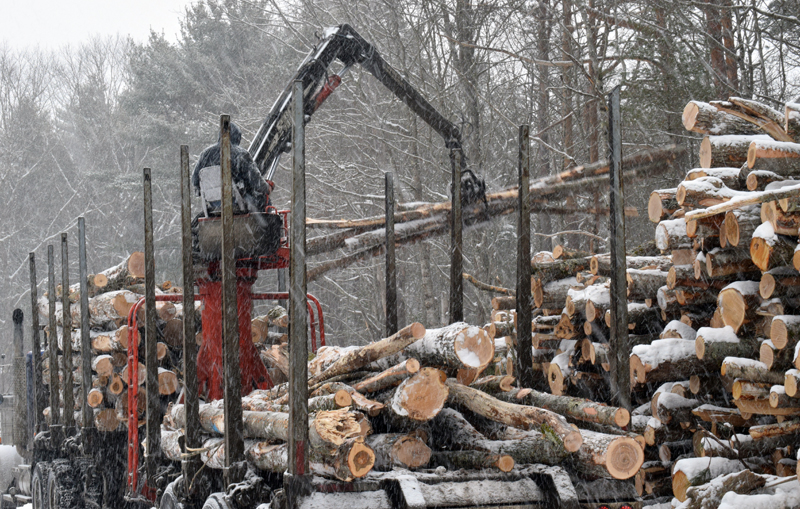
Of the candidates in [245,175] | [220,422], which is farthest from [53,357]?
[220,422]

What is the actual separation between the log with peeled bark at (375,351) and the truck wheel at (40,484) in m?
5.43

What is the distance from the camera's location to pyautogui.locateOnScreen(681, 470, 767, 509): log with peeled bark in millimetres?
4703

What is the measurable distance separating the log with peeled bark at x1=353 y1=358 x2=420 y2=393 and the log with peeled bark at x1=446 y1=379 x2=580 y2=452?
44cm

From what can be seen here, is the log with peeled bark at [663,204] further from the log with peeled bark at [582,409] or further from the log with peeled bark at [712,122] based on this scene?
the log with peeled bark at [582,409]

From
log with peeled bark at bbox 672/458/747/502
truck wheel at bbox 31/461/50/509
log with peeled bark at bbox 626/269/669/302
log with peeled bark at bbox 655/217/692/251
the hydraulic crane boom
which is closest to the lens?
log with peeled bark at bbox 672/458/747/502

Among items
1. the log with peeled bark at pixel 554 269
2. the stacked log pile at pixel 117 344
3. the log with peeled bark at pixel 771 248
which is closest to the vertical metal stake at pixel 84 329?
the stacked log pile at pixel 117 344

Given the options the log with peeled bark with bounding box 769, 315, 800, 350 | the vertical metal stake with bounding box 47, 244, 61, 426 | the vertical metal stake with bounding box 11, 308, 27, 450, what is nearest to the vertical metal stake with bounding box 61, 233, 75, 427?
the vertical metal stake with bounding box 47, 244, 61, 426

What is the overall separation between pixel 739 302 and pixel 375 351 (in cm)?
268

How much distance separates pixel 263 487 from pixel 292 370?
4.35 feet

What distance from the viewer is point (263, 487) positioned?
4.88 metres

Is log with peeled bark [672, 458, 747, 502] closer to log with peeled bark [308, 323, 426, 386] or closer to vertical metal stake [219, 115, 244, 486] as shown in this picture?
log with peeled bark [308, 323, 426, 386]

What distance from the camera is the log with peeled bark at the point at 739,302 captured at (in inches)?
209

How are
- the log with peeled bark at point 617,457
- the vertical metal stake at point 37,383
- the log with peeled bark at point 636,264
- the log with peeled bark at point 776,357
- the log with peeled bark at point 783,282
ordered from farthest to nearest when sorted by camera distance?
the vertical metal stake at point 37,383, the log with peeled bark at point 636,264, the log with peeled bark at point 783,282, the log with peeled bark at point 776,357, the log with peeled bark at point 617,457

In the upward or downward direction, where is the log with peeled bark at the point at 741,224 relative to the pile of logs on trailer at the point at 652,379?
upward
